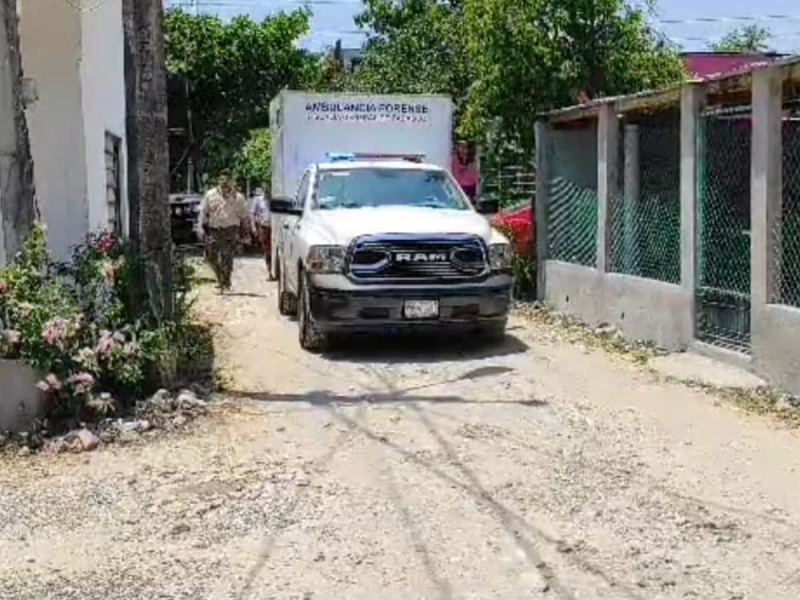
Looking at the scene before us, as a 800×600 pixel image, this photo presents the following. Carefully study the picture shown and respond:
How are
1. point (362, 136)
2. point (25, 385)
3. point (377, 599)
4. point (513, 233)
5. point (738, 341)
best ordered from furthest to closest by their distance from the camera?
1. point (362, 136)
2. point (513, 233)
3. point (738, 341)
4. point (25, 385)
5. point (377, 599)

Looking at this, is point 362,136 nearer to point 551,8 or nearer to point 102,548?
point 551,8

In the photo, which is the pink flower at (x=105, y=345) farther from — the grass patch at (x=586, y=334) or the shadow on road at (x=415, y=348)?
the grass patch at (x=586, y=334)

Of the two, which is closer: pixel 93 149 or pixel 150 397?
pixel 150 397

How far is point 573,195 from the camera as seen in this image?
539 inches

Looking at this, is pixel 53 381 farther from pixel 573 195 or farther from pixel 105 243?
pixel 573 195

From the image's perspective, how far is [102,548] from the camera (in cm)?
582

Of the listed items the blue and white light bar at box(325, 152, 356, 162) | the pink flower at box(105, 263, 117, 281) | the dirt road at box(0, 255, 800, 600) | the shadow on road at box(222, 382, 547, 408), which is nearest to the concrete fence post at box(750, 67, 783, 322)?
the dirt road at box(0, 255, 800, 600)

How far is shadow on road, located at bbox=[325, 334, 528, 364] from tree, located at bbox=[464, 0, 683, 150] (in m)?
5.32

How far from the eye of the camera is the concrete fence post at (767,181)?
9125mm

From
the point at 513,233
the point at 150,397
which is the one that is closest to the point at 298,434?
the point at 150,397

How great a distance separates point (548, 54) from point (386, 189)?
4881 millimetres

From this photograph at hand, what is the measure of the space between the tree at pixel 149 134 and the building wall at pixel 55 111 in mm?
523

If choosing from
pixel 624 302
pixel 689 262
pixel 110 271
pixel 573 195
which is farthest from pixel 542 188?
pixel 110 271

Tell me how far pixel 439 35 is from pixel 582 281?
12902 millimetres
